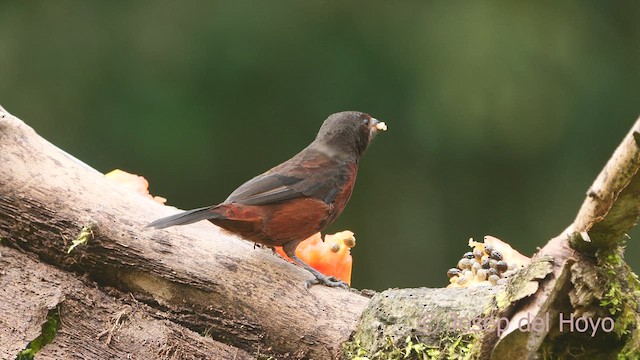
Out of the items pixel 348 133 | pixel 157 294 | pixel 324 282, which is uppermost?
pixel 348 133

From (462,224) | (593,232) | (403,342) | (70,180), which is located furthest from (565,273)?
(462,224)

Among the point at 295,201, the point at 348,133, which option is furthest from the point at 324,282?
the point at 348,133

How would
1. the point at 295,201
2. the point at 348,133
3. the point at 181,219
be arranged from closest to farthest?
the point at 181,219 < the point at 295,201 < the point at 348,133

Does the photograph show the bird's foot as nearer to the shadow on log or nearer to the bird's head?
the shadow on log

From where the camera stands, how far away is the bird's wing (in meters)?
2.97

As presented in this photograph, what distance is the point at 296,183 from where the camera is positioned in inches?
122

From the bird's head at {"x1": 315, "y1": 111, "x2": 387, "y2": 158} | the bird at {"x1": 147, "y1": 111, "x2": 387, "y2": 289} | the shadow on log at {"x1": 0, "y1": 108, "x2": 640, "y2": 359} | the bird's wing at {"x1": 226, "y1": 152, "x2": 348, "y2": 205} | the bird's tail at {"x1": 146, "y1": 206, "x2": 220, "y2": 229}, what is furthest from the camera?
the bird's head at {"x1": 315, "y1": 111, "x2": 387, "y2": 158}

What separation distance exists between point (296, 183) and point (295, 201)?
82 millimetres

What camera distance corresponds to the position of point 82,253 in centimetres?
270

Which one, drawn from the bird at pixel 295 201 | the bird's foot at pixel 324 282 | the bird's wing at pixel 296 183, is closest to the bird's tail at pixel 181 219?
the bird at pixel 295 201

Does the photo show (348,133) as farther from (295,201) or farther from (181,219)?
(181,219)

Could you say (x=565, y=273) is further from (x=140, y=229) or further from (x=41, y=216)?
(x=41, y=216)

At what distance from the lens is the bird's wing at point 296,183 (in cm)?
297

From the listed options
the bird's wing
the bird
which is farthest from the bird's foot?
the bird's wing
